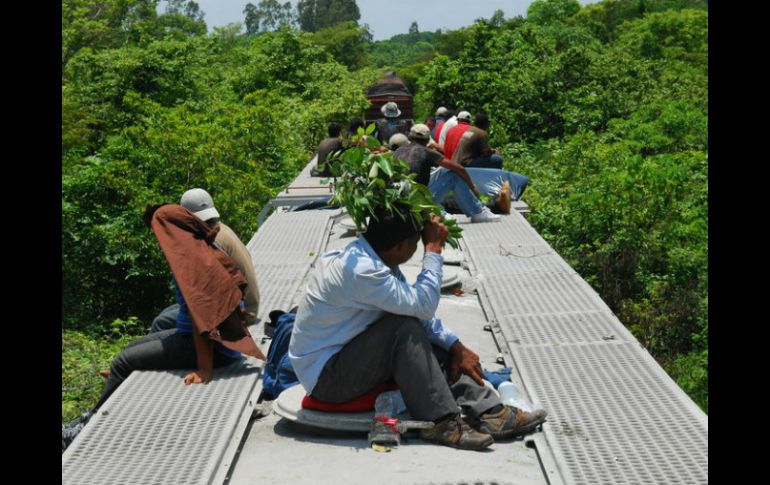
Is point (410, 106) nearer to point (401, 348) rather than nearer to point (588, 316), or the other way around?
point (588, 316)

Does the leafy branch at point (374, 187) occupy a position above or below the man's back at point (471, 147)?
above

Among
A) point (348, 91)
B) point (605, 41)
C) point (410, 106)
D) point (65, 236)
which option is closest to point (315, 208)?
point (65, 236)

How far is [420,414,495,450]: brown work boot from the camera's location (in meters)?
4.34

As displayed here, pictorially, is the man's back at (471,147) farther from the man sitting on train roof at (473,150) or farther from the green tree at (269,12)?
the green tree at (269,12)

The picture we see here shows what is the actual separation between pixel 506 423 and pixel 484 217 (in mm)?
5788

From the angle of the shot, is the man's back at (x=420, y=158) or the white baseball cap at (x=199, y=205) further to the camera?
the man's back at (x=420, y=158)

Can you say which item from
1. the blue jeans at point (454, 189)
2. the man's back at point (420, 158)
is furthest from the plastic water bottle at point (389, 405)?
the blue jeans at point (454, 189)

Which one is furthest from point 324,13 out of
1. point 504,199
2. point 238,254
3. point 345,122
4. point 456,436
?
point 456,436

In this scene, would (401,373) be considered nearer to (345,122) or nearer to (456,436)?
(456,436)

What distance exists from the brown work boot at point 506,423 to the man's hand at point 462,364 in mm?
191

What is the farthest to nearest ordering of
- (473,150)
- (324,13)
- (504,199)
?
(324,13) < (473,150) < (504,199)

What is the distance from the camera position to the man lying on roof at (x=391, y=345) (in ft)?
14.1

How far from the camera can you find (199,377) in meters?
5.32
